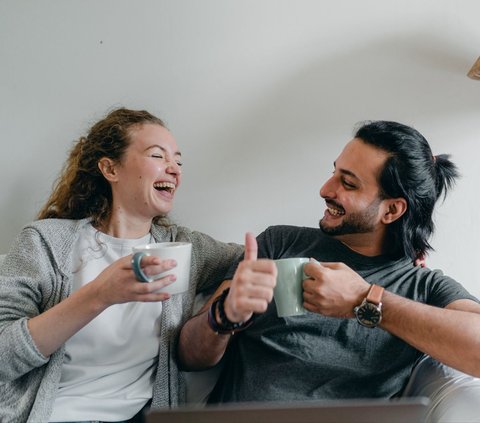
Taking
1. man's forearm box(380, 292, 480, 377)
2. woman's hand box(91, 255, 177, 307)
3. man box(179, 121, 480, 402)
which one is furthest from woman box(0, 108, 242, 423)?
man's forearm box(380, 292, 480, 377)

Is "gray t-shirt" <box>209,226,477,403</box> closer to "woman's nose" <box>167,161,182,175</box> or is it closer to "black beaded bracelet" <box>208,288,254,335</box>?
"black beaded bracelet" <box>208,288,254,335</box>

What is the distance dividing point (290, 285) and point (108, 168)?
660mm

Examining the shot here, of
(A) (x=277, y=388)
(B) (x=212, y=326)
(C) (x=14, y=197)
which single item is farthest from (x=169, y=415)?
(C) (x=14, y=197)

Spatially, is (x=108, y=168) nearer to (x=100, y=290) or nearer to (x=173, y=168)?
(x=173, y=168)

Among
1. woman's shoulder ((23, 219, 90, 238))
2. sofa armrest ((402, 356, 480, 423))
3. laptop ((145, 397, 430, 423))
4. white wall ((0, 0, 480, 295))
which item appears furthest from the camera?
white wall ((0, 0, 480, 295))

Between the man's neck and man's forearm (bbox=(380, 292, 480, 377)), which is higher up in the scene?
the man's neck

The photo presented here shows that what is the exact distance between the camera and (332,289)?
869 mm

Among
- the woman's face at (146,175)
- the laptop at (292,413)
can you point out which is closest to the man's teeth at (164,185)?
the woman's face at (146,175)

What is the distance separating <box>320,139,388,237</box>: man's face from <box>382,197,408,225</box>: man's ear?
2cm

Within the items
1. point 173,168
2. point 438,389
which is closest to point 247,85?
point 173,168

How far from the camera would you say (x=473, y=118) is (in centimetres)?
141

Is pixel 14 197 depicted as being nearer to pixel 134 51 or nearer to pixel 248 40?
pixel 134 51

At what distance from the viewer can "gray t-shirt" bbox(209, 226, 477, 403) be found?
1.03m

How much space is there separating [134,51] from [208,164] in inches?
18.1
